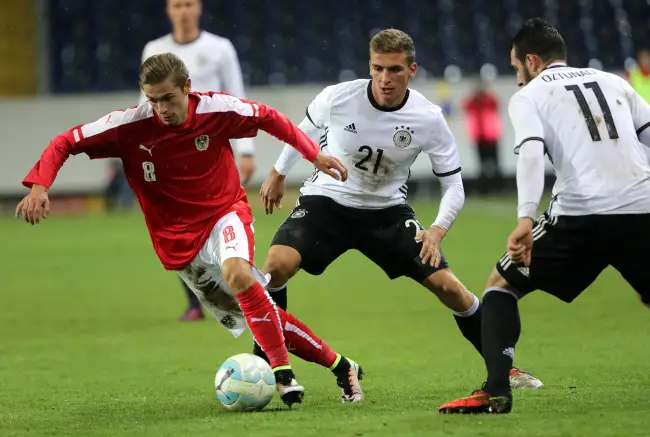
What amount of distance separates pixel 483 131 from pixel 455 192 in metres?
17.0

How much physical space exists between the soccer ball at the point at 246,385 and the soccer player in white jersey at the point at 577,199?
0.87m

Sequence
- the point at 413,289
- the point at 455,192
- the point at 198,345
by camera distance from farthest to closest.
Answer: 1. the point at 413,289
2. the point at 198,345
3. the point at 455,192

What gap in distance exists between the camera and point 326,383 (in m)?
6.70

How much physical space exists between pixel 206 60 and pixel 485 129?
559 inches

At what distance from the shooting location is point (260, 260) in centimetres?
1415

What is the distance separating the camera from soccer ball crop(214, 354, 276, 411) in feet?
18.1

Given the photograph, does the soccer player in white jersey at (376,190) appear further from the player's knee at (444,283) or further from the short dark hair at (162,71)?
the short dark hair at (162,71)

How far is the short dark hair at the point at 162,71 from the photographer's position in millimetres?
5727

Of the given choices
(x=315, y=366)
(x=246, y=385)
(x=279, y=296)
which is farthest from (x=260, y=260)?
(x=246, y=385)

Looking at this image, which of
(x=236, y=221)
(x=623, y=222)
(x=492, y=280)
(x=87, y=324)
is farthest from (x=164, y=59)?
(x=87, y=324)

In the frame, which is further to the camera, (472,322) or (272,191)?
(472,322)

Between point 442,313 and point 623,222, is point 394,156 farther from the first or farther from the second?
point 442,313

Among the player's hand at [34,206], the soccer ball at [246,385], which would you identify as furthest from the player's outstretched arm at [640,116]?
the player's hand at [34,206]

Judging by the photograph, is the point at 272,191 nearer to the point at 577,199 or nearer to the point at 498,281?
the point at 498,281
